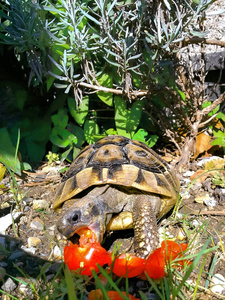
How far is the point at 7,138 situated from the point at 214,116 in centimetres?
195

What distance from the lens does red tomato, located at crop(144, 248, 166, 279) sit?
69.1 inches

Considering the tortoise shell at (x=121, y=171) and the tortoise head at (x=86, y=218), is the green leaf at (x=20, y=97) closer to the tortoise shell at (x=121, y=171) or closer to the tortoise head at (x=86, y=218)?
the tortoise shell at (x=121, y=171)

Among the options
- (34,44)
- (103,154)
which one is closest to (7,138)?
(34,44)

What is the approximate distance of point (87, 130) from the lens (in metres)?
3.36

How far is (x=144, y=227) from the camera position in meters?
2.19

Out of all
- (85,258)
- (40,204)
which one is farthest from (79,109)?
(85,258)

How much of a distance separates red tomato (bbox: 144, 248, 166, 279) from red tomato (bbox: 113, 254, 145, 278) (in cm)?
5

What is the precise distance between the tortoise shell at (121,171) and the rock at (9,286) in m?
0.69

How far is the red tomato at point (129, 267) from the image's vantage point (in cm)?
180

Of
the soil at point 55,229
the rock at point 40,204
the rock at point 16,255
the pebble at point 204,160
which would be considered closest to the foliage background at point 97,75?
the pebble at point 204,160

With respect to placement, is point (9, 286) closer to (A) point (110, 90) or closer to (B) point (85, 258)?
(B) point (85, 258)

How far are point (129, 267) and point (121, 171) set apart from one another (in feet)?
2.35

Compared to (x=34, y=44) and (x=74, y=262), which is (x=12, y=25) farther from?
(x=74, y=262)

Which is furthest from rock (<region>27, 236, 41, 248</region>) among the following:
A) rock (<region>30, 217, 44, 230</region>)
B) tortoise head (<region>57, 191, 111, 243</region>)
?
tortoise head (<region>57, 191, 111, 243</region>)
